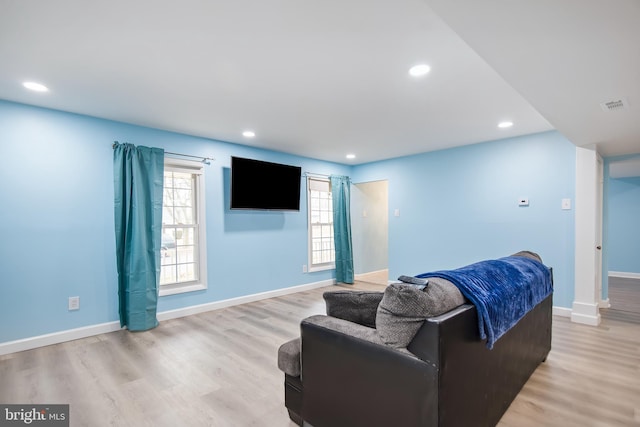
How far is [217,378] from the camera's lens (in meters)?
2.44

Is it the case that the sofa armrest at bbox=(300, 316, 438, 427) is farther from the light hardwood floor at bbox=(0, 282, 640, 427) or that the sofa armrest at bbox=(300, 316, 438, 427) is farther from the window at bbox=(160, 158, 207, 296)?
the window at bbox=(160, 158, 207, 296)

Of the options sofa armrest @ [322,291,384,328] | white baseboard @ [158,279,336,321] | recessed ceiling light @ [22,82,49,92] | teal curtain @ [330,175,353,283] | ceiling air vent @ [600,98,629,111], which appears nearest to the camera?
sofa armrest @ [322,291,384,328]

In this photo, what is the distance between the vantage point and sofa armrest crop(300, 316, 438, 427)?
1.31m

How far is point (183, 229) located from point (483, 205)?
4.36 metres

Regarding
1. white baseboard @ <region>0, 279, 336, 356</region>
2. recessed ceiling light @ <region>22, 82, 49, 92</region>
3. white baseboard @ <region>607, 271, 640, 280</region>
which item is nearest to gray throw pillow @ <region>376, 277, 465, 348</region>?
recessed ceiling light @ <region>22, 82, 49, 92</region>

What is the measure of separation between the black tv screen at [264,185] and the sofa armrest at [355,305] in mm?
2959

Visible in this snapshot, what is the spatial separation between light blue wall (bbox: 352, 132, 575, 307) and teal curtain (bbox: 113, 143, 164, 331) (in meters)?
3.95

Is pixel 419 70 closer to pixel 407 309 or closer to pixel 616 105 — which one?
pixel 616 105

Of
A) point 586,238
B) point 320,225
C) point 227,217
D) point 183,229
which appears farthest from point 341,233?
point 586,238

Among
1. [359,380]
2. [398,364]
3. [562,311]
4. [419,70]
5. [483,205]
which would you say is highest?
[419,70]

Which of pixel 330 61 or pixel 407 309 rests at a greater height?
pixel 330 61

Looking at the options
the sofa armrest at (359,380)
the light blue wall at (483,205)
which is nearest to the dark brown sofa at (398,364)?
the sofa armrest at (359,380)

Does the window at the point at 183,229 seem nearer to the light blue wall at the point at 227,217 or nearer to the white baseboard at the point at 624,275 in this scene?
the light blue wall at the point at 227,217

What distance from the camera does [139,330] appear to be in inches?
138
